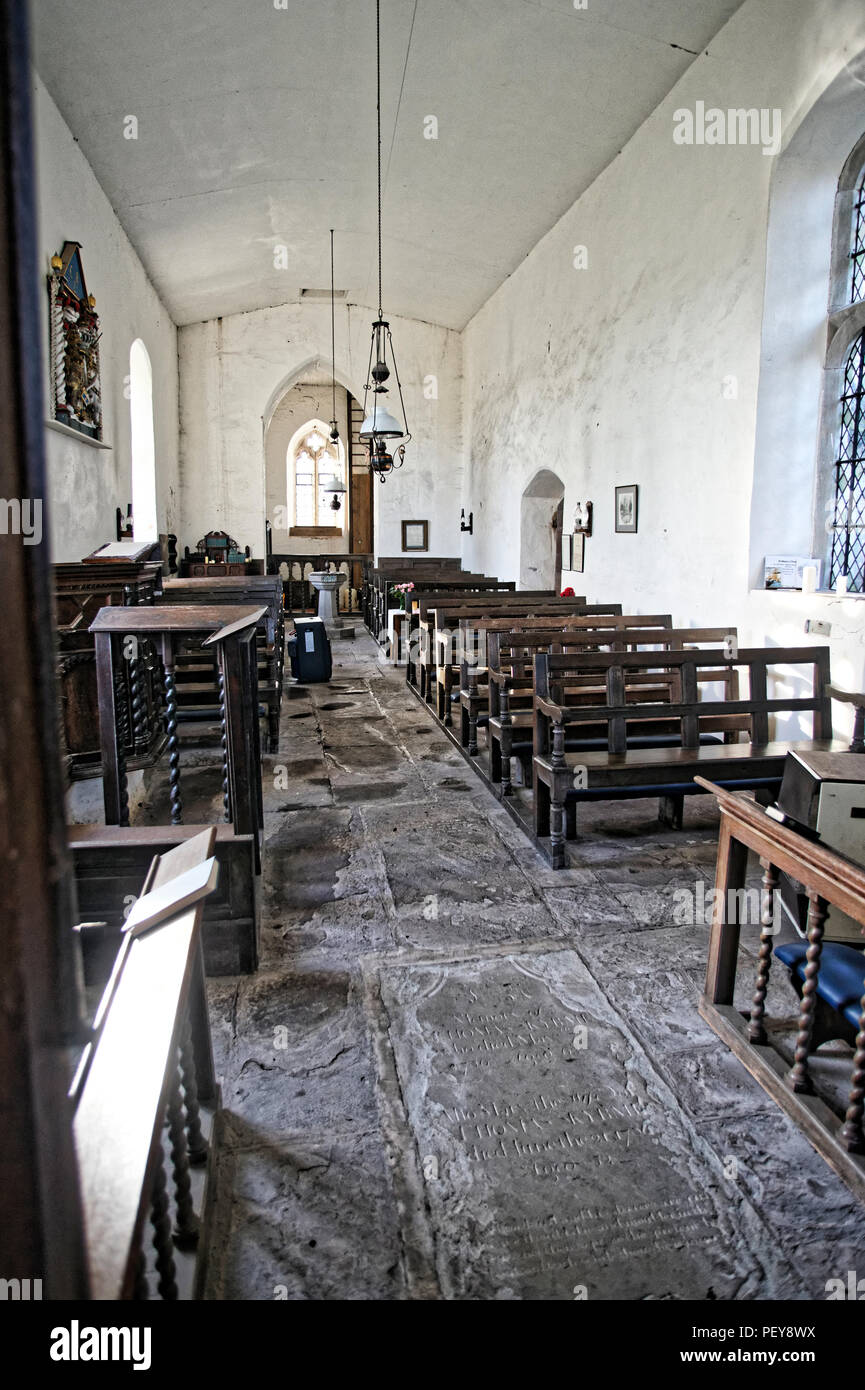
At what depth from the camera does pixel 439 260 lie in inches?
413

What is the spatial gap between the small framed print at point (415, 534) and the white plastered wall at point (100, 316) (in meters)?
4.56

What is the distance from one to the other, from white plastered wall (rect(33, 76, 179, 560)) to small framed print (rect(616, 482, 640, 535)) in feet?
13.6

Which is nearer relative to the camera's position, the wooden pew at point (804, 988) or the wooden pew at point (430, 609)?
the wooden pew at point (804, 988)

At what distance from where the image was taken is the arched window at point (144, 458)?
9820 mm

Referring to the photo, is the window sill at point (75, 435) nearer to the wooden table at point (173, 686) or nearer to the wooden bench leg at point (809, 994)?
the wooden table at point (173, 686)

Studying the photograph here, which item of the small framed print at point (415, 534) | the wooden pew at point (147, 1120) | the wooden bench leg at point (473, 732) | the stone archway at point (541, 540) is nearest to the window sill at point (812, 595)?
the wooden bench leg at point (473, 732)

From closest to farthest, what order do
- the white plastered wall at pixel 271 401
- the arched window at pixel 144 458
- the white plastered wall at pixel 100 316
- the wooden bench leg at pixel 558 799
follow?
1. the wooden bench leg at pixel 558 799
2. the white plastered wall at pixel 100 316
3. the arched window at pixel 144 458
4. the white plastered wall at pixel 271 401

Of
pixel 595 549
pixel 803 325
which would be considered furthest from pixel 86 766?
pixel 595 549

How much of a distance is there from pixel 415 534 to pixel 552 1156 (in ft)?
41.0

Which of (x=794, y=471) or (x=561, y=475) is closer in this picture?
(x=794, y=471)

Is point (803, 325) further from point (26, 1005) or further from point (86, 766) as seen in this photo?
point (26, 1005)
